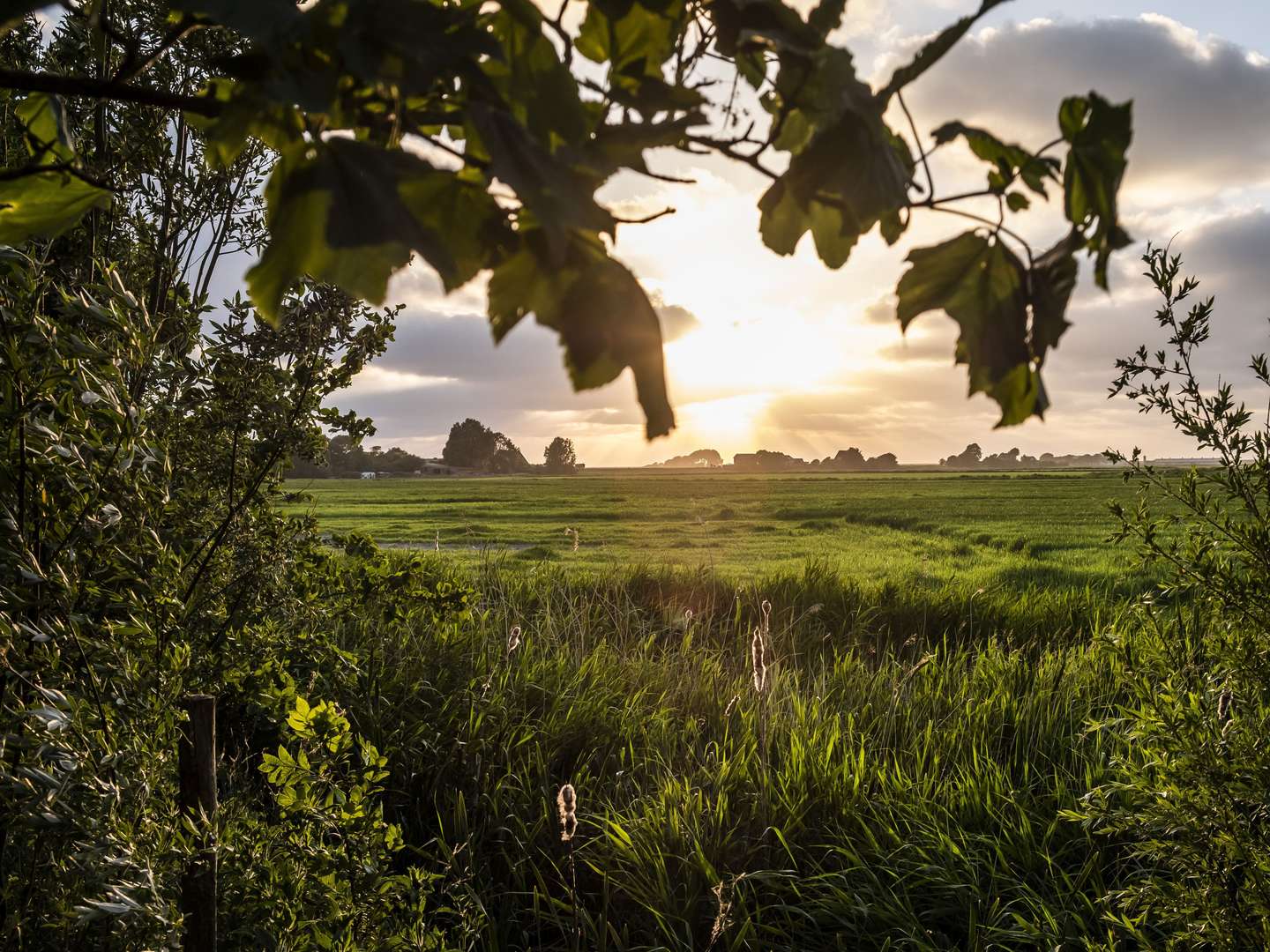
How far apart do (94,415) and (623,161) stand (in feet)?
5.80

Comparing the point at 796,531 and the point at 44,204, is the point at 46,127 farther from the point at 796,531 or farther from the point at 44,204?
the point at 796,531

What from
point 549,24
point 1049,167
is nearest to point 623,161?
point 549,24

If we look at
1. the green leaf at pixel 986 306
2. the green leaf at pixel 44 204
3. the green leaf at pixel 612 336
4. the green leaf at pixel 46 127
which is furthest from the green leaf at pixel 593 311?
the green leaf at pixel 46 127

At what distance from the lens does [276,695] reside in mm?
2260

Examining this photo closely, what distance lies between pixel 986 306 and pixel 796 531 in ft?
72.1

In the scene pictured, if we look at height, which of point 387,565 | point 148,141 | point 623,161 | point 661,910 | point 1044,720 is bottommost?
point 661,910

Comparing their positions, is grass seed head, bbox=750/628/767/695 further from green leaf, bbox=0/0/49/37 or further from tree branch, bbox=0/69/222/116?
green leaf, bbox=0/0/49/37

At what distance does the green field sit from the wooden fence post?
1587 mm

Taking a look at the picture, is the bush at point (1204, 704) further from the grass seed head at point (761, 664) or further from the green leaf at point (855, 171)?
the green leaf at point (855, 171)

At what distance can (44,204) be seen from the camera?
0.95 m

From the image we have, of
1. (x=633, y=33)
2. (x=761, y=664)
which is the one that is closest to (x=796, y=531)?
(x=761, y=664)

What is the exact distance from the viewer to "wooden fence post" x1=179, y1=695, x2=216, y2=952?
176cm

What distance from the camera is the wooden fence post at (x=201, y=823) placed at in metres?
1.76

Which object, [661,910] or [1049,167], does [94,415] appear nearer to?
[1049,167]
